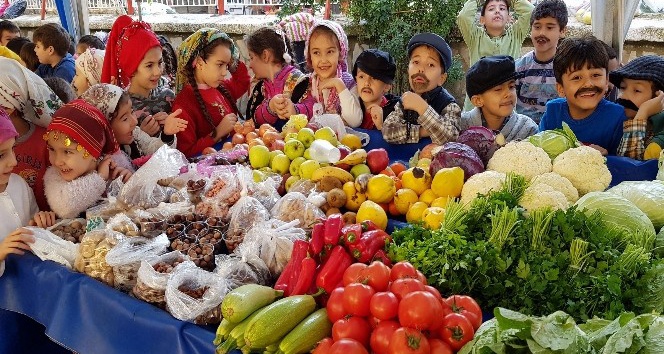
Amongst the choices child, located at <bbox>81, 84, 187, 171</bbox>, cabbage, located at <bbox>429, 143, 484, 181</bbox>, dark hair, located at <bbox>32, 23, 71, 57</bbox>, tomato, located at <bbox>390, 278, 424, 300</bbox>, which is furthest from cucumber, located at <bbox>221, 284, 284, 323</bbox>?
dark hair, located at <bbox>32, 23, 71, 57</bbox>

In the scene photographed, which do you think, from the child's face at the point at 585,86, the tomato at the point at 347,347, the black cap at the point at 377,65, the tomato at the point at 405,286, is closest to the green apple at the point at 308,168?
the black cap at the point at 377,65

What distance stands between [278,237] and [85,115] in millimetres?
1306

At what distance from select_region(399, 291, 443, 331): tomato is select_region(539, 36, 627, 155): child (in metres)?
2.07

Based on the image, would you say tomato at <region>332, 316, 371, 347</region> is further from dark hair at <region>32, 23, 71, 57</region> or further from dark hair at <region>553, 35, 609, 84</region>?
dark hair at <region>32, 23, 71, 57</region>

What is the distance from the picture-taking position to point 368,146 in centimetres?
389

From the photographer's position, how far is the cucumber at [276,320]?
1.86 meters

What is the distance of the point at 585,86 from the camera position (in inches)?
129

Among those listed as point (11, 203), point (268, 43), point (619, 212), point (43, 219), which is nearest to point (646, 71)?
point (619, 212)

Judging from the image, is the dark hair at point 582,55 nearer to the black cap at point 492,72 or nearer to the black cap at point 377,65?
the black cap at point 492,72

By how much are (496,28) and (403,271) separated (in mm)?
4422

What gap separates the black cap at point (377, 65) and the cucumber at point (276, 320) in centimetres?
226

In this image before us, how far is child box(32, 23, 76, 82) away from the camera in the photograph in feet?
20.3

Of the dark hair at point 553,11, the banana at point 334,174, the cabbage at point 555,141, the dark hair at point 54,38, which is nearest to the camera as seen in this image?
the cabbage at point 555,141

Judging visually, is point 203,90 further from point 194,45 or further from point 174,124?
point 174,124
